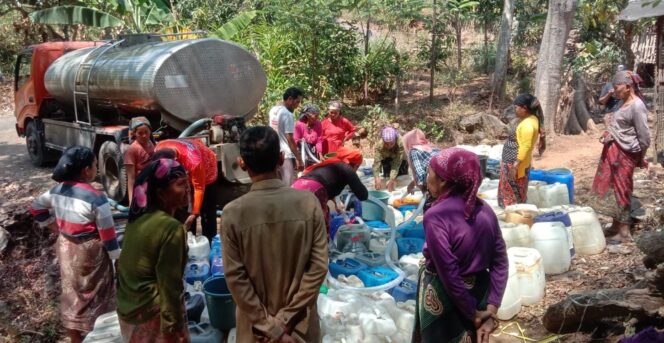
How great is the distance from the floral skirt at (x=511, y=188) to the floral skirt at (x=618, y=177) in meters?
0.76

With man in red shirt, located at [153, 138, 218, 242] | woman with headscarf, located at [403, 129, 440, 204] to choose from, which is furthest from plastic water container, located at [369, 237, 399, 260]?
man in red shirt, located at [153, 138, 218, 242]

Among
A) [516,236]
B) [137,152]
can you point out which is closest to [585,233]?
[516,236]

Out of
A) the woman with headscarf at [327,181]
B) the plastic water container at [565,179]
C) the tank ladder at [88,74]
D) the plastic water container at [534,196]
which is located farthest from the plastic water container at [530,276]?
the tank ladder at [88,74]

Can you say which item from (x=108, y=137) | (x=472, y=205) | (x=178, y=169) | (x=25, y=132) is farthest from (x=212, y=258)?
(x=25, y=132)

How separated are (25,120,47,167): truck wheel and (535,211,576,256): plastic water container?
8678 mm

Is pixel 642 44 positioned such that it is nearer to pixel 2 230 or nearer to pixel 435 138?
pixel 435 138

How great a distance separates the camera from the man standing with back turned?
2.20 metres

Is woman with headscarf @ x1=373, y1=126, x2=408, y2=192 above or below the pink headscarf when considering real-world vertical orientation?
below

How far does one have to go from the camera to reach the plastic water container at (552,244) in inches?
188

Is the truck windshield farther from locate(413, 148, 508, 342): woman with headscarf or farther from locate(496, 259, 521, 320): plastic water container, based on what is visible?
locate(413, 148, 508, 342): woman with headscarf

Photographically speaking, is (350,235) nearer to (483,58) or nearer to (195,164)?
(195,164)

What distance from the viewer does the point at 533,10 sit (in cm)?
1788

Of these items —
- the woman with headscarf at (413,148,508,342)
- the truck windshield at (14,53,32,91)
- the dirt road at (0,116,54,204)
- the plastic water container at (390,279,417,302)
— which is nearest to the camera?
the woman with headscarf at (413,148,508,342)

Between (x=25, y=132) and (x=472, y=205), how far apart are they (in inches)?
411
